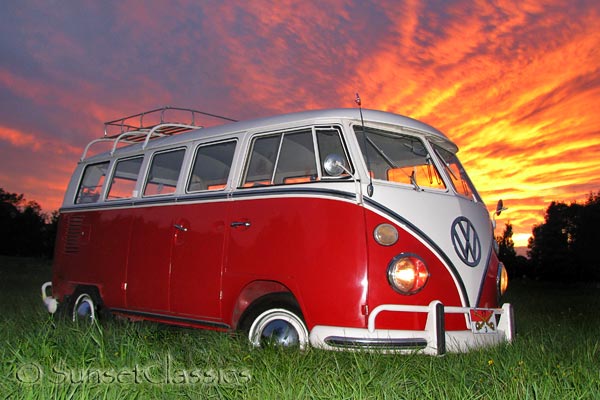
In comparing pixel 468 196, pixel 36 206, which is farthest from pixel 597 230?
pixel 36 206

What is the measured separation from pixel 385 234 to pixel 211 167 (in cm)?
226

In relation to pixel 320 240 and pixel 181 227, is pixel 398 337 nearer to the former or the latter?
pixel 320 240

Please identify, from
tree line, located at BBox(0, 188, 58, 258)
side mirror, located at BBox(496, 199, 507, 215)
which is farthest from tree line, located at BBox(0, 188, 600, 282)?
side mirror, located at BBox(496, 199, 507, 215)

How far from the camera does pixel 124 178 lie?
24.4ft

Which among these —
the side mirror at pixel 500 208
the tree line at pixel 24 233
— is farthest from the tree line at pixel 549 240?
the side mirror at pixel 500 208

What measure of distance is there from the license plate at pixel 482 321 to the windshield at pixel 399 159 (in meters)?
1.23

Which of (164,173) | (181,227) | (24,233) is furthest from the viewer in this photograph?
(24,233)

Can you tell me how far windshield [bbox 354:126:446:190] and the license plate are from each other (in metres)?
1.23

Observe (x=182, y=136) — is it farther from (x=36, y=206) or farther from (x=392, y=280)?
(x=36, y=206)

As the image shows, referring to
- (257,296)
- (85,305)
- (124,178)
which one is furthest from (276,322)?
(85,305)

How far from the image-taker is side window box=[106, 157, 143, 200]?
7.21 m

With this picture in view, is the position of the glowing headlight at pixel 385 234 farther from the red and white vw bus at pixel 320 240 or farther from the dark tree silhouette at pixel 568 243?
the dark tree silhouette at pixel 568 243

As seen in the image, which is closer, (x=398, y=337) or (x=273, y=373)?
Result: (x=273, y=373)

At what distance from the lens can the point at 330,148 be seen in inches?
203
